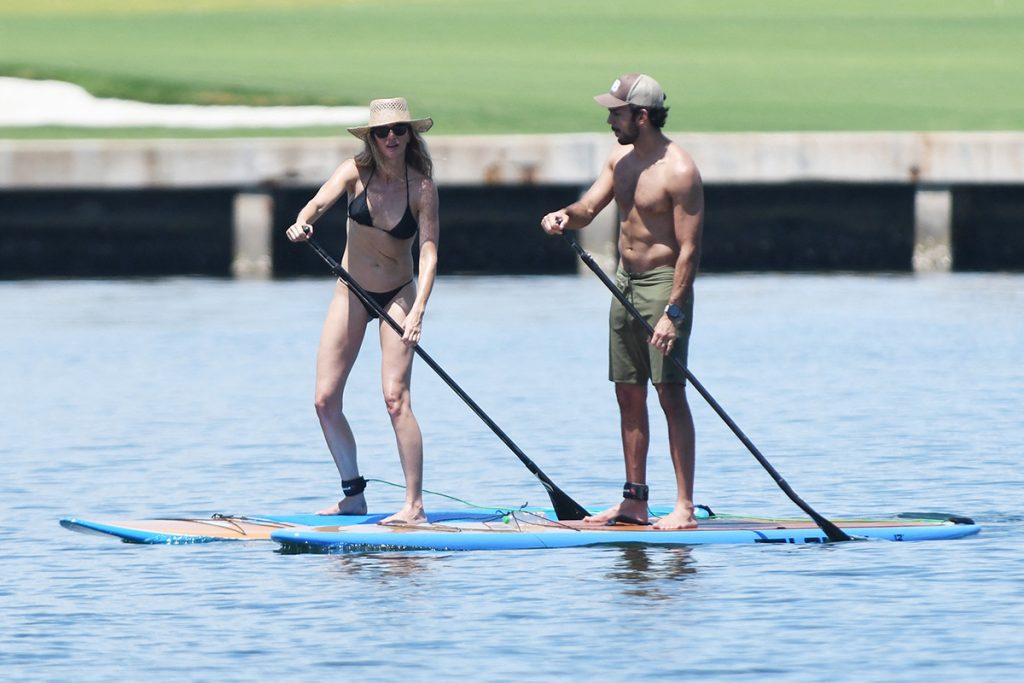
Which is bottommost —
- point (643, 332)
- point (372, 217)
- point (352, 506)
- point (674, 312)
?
point (352, 506)

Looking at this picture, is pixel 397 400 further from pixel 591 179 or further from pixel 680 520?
pixel 591 179

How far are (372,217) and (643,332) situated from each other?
130cm

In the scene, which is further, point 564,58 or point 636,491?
point 564,58

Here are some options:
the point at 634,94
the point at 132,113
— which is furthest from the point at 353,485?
the point at 132,113

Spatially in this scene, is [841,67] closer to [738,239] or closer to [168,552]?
[738,239]

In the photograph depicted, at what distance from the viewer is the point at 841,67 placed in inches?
1383

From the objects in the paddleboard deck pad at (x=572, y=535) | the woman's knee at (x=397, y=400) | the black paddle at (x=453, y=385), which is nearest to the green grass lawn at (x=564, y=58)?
the black paddle at (x=453, y=385)

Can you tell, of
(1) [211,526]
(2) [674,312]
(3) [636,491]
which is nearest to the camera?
(2) [674,312]

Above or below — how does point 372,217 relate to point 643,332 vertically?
above

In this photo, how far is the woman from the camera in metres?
9.73

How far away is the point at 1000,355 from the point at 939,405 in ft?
10.2

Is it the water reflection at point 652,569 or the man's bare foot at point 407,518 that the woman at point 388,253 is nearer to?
the man's bare foot at point 407,518

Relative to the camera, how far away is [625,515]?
10.1 meters

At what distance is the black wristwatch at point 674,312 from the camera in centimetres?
948
